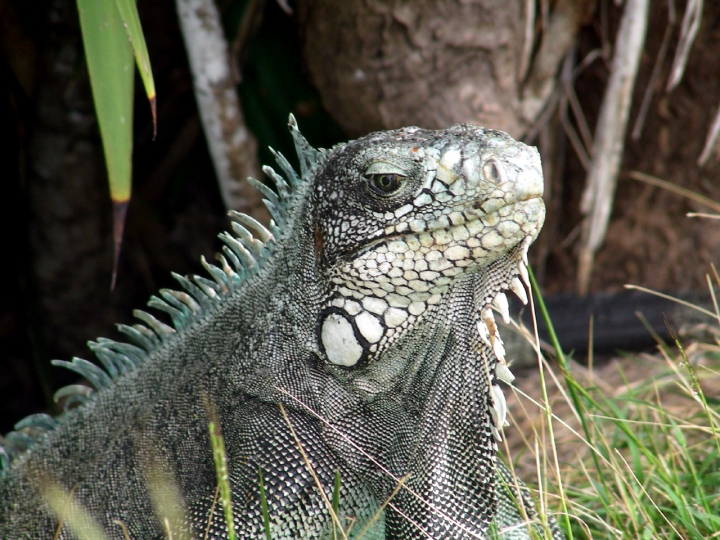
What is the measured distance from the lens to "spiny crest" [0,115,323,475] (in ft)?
7.30

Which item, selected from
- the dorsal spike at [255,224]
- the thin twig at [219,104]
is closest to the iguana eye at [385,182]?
the dorsal spike at [255,224]

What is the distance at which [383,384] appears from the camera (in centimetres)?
202

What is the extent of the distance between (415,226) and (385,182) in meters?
0.14

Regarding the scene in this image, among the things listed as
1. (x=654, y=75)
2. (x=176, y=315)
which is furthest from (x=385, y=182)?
(x=654, y=75)

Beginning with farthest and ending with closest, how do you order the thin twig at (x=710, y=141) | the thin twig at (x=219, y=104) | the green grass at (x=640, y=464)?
the thin twig at (x=710, y=141) → the thin twig at (x=219, y=104) → the green grass at (x=640, y=464)

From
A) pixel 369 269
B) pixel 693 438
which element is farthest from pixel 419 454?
pixel 693 438

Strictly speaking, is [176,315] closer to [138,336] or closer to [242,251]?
[138,336]

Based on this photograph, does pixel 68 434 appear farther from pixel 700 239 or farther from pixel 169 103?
pixel 700 239

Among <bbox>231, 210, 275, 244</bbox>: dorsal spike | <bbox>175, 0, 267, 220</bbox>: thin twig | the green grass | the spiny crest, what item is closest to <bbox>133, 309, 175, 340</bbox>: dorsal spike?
the spiny crest

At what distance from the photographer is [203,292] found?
2314mm

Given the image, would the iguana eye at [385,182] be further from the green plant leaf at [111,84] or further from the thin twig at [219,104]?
the thin twig at [219,104]

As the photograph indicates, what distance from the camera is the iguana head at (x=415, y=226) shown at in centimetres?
183

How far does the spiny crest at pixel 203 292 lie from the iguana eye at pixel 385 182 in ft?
0.97

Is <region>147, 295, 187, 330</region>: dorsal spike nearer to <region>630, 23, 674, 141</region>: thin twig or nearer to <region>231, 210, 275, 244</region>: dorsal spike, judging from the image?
<region>231, 210, 275, 244</region>: dorsal spike
